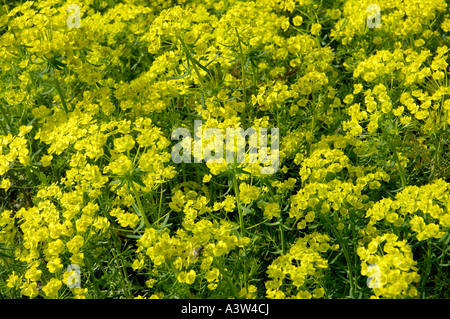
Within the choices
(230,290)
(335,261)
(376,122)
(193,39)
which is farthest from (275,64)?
(230,290)

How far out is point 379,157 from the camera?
3016 millimetres

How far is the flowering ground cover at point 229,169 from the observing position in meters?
2.41

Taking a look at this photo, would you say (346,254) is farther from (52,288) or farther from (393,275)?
(52,288)

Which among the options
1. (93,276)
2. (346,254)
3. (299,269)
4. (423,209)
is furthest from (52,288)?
(423,209)

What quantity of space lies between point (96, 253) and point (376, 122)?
1.75 metres

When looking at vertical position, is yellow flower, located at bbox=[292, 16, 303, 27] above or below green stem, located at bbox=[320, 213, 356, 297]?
above

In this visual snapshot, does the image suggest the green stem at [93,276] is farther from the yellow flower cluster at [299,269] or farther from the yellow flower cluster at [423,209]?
the yellow flower cluster at [423,209]

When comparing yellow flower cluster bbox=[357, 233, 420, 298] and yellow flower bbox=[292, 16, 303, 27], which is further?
yellow flower bbox=[292, 16, 303, 27]

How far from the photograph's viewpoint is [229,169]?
2535 mm

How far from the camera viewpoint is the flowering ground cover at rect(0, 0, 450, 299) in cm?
241

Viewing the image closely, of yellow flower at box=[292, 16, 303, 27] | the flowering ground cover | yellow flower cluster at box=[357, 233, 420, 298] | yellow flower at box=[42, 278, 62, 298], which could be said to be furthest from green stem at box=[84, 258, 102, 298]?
yellow flower at box=[292, 16, 303, 27]

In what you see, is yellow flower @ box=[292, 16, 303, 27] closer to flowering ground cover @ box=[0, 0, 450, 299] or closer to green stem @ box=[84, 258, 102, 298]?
flowering ground cover @ box=[0, 0, 450, 299]

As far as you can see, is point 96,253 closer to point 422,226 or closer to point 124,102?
point 124,102

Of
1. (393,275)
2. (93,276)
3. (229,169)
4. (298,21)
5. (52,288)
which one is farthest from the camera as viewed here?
(298,21)
